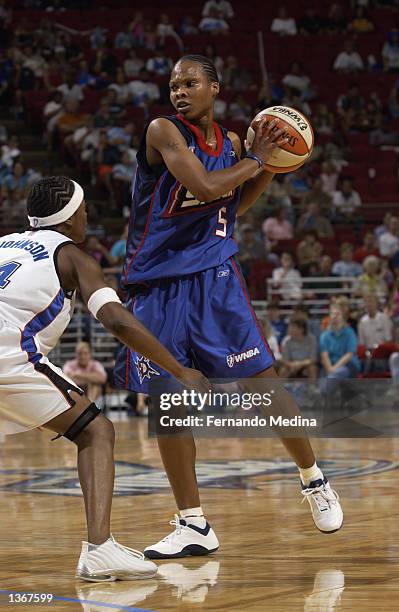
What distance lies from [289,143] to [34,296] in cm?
143

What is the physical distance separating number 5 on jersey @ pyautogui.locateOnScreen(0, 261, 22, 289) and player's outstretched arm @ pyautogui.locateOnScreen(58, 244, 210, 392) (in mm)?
152

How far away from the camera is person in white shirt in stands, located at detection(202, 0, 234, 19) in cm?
2048

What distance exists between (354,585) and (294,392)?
24.6 ft

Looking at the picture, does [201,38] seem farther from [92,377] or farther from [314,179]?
[92,377]

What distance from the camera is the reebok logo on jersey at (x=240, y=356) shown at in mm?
4625

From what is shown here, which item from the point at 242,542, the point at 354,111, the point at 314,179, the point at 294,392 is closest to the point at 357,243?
the point at 314,179

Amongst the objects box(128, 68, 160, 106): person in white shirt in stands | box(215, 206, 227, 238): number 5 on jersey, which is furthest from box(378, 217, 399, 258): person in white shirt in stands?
box(215, 206, 227, 238): number 5 on jersey

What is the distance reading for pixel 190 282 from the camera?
15.4 ft

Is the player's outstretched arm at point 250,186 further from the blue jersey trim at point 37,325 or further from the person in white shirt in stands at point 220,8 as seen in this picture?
the person in white shirt in stands at point 220,8

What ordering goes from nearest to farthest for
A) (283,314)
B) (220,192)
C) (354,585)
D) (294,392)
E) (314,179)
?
(354,585) → (220,192) → (294,392) → (283,314) → (314,179)

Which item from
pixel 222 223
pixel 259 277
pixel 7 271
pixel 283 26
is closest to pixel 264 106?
pixel 283 26

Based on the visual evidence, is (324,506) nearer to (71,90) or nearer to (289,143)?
(289,143)

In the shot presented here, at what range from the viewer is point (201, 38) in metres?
19.5

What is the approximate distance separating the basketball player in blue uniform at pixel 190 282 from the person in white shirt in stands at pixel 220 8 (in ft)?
53.1
